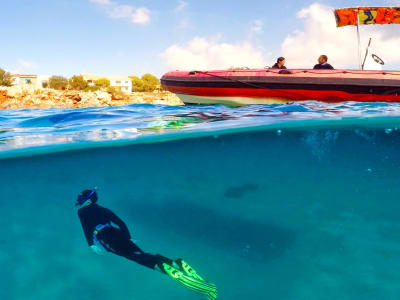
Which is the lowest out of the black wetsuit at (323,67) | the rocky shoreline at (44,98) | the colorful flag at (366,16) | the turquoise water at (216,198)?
the turquoise water at (216,198)

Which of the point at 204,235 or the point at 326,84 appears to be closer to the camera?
the point at 204,235

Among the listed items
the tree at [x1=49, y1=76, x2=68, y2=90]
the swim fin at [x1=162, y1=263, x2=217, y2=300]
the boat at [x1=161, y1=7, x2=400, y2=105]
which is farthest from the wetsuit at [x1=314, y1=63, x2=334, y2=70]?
the tree at [x1=49, y1=76, x2=68, y2=90]

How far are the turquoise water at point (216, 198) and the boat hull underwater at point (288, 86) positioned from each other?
2031 mm

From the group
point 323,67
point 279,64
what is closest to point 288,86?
point 279,64

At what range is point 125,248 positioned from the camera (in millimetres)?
4844

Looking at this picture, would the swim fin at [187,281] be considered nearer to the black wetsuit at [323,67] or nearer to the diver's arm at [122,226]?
the diver's arm at [122,226]

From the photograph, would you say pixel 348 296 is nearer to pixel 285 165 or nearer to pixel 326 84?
Answer: pixel 285 165

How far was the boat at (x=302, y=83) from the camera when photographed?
1105cm

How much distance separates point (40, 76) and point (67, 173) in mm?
100921

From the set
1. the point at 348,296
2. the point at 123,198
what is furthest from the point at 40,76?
the point at 348,296

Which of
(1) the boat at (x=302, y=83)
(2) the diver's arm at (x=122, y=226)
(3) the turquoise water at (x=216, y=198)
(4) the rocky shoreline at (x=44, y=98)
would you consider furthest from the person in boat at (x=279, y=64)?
(4) the rocky shoreline at (x=44, y=98)

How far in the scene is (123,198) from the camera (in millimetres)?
10547

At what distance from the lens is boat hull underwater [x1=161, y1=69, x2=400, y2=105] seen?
11023 millimetres

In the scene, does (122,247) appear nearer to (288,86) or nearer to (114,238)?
(114,238)
